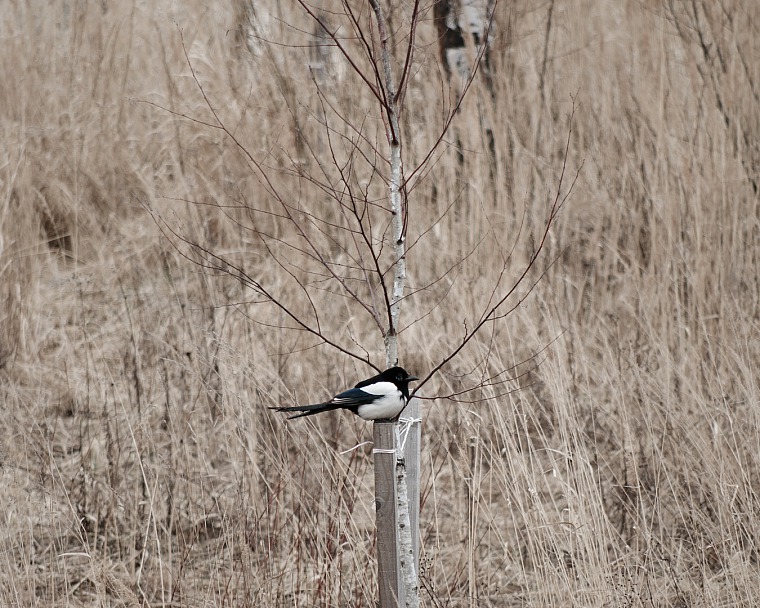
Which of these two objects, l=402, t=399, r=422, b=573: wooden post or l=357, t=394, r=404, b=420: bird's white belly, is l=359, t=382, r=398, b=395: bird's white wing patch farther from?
l=402, t=399, r=422, b=573: wooden post

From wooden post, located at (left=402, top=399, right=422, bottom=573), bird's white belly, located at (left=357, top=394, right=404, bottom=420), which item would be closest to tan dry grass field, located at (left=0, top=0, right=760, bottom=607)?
wooden post, located at (left=402, top=399, right=422, bottom=573)

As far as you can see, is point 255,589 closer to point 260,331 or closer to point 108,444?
point 108,444

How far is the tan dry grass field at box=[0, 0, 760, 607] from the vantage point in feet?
9.87

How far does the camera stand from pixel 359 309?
14.8ft

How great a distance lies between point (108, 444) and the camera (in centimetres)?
335

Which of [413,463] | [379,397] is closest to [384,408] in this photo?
[379,397]

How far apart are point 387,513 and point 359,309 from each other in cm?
262

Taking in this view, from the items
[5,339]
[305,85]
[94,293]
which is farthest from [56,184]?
[305,85]

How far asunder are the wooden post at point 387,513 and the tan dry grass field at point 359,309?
0.52m

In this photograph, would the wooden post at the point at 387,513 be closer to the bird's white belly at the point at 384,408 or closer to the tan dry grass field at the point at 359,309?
the bird's white belly at the point at 384,408

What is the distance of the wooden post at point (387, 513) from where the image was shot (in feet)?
6.13

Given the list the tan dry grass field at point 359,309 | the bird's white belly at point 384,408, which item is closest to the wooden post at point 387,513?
the bird's white belly at point 384,408

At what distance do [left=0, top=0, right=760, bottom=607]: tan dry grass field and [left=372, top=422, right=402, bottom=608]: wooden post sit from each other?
52 cm

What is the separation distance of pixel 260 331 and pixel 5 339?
54.3 inches
